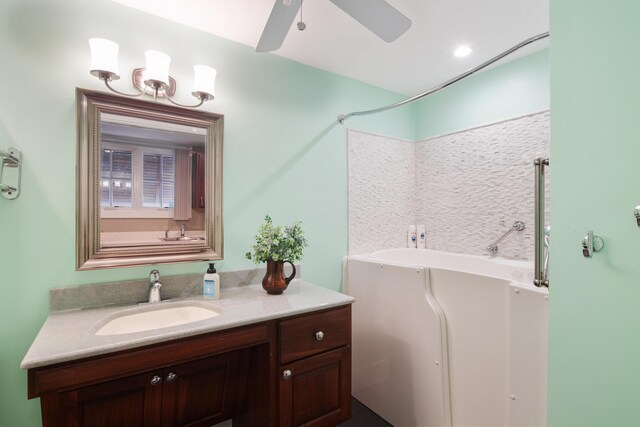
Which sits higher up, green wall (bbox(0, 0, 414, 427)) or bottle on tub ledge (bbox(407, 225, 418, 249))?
green wall (bbox(0, 0, 414, 427))

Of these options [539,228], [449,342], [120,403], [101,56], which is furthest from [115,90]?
[449,342]

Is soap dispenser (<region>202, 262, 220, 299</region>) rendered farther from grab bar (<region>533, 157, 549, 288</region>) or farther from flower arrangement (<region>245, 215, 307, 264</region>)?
grab bar (<region>533, 157, 549, 288</region>)

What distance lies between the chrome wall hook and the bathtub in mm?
415

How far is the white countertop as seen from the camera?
1019 mm

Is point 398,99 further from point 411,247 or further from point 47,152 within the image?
point 47,152

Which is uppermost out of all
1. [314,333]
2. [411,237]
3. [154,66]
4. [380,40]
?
[380,40]

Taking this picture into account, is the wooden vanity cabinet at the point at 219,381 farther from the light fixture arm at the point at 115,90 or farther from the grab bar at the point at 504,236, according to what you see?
the grab bar at the point at 504,236

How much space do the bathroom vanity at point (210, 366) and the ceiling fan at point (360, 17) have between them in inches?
47.6

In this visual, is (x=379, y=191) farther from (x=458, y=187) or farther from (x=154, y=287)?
(x=154, y=287)

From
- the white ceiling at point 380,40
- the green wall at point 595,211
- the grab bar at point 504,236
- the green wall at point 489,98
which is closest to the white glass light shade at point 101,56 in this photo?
the white ceiling at point 380,40

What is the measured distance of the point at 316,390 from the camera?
149cm

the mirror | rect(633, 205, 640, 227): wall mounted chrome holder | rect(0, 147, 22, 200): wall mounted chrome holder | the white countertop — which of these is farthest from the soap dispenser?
rect(633, 205, 640, 227): wall mounted chrome holder

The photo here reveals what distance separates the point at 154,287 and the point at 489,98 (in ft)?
8.13

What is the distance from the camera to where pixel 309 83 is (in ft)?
7.12
